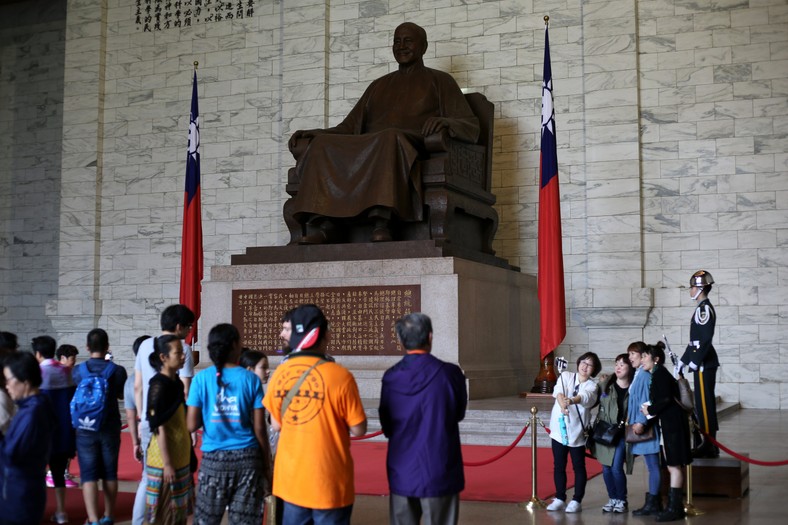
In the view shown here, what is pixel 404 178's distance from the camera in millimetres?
8242

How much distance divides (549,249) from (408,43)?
2.50 metres

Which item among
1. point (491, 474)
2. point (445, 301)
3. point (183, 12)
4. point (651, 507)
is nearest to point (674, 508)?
point (651, 507)

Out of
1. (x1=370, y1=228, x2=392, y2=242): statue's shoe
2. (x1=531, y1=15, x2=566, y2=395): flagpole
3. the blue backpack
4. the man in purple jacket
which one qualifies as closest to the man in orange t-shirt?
the man in purple jacket

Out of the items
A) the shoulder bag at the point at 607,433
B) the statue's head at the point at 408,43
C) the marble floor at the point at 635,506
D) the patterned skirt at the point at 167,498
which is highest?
the statue's head at the point at 408,43

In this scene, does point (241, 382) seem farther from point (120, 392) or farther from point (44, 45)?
point (44, 45)

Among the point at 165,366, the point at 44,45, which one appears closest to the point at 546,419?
the point at 165,366

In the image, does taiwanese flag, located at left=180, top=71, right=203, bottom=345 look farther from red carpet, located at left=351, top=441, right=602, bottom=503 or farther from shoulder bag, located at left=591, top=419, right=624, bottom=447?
shoulder bag, located at left=591, top=419, right=624, bottom=447

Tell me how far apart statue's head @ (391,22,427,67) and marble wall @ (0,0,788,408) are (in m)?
1.27

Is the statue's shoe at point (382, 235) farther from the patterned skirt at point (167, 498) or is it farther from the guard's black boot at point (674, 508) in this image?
the patterned skirt at point (167, 498)

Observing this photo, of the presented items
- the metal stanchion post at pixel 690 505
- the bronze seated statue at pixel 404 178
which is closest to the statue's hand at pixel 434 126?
the bronze seated statue at pixel 404 178

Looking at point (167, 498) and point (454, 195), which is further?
point (454, 195)

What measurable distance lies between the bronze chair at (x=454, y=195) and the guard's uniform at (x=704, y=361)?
8.46 feet

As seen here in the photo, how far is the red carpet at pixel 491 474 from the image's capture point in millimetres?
5066

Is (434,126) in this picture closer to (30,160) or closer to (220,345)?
(220,345)
